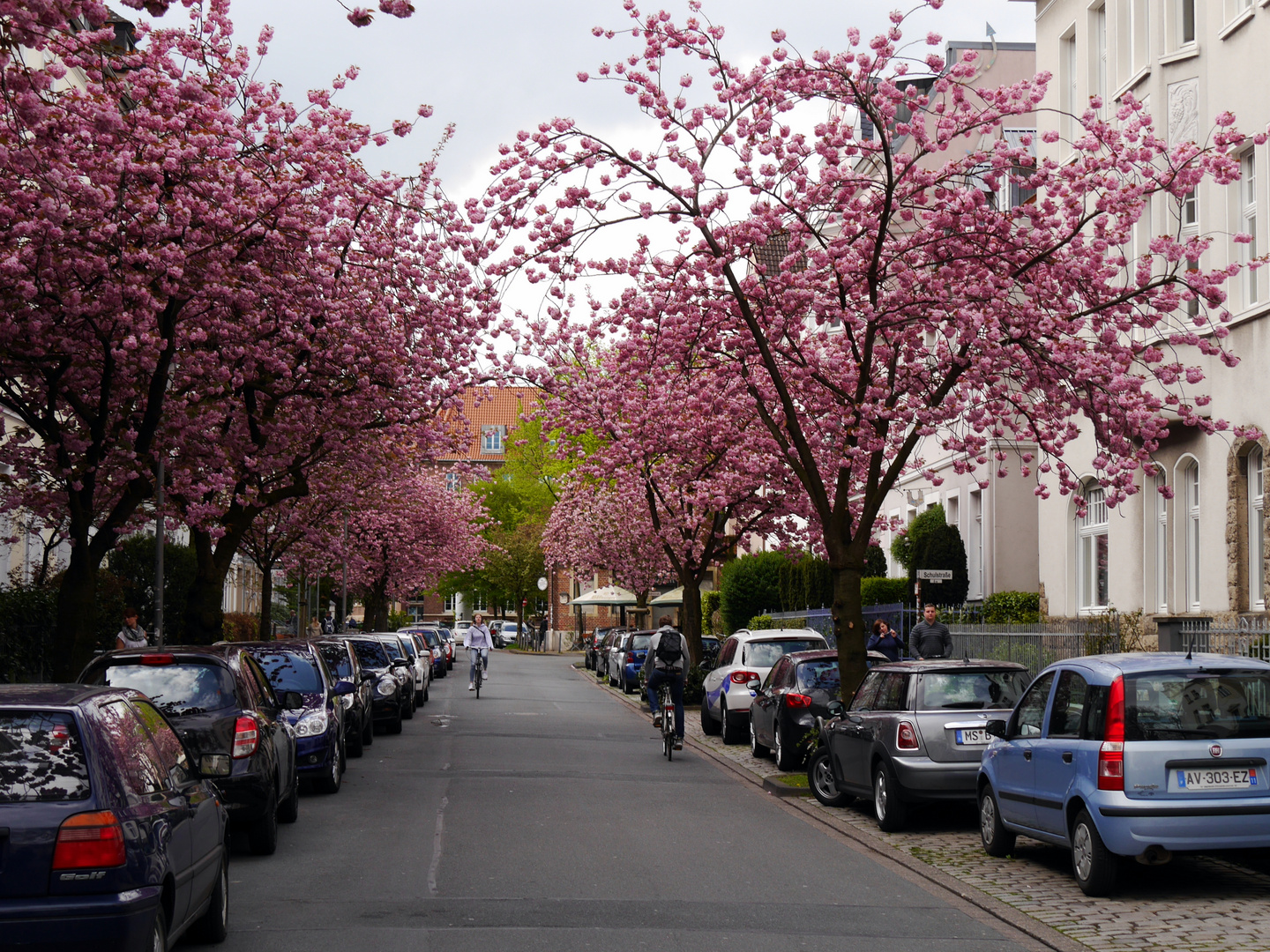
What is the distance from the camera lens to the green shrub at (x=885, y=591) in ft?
119

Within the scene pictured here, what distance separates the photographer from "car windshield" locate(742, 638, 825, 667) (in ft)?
75.3

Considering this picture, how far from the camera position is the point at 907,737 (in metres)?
13.1

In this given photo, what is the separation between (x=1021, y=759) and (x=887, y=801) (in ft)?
8.82

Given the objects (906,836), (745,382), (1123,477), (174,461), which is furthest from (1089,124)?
(174,461)

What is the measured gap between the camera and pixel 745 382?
1914 cm

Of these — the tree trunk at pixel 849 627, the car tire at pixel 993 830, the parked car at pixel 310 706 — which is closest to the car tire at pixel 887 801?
the car tire at pixel 993 830

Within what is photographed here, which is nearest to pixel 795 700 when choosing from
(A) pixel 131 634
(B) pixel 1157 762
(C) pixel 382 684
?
(B) pixel 1157 762

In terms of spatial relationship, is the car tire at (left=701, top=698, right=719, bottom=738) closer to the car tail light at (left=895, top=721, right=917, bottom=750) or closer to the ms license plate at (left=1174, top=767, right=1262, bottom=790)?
the car tail light at (left=895, top=721, right=917, bottom=750)

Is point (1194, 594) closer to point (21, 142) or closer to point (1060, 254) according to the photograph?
point (1060, 254)

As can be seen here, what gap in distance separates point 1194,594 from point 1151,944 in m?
15.3

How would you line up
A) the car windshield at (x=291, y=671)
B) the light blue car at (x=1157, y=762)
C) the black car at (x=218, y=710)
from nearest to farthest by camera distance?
the light blue car at (x=1157, y=762)
the black car at (x=218, y=710)
the car windshield at (x=291, y=671)

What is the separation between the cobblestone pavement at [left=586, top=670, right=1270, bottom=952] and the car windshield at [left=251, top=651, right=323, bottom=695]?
632 centimetres

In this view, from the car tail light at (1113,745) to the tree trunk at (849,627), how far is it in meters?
7.60

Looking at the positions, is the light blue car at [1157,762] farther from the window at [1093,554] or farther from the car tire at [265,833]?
the window at [1093,554]
